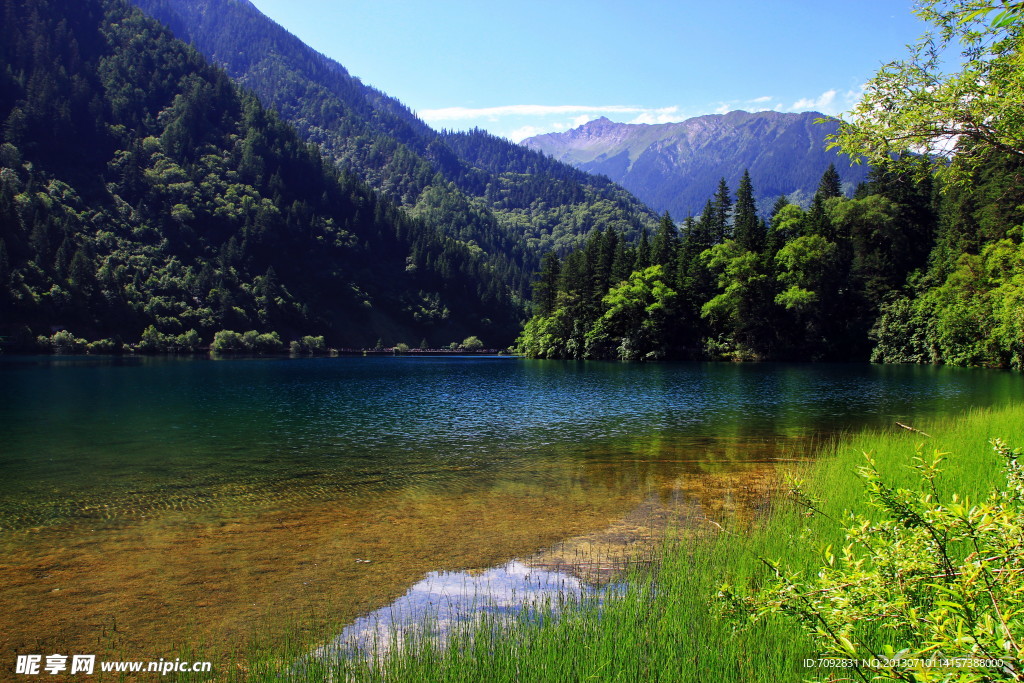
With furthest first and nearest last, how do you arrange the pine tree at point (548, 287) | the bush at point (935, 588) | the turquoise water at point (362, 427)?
the pine tree at point (548, 287)
the turquoise water at point (362, 427)
the bush at point (935, 588)

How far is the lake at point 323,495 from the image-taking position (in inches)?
397

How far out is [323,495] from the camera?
17500 mm

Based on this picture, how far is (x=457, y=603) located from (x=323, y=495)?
890cm

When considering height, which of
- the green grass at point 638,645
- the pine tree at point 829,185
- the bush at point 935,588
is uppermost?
the pine tree at point 829,185

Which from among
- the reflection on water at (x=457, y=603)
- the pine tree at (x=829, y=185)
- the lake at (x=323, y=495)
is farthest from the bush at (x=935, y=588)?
the pine tree at (x=829, y=185)

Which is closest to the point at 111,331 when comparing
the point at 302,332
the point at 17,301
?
the point at 17,301

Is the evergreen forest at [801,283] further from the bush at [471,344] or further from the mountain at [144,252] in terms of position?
the mountain at [144,252]

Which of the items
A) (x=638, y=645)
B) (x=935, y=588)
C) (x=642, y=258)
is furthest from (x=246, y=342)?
(x=935, y=588)

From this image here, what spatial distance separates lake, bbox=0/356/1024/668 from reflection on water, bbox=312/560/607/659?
0.18m

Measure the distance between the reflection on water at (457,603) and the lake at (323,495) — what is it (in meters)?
0.18

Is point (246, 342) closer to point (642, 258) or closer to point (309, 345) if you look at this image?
point (309, 345)

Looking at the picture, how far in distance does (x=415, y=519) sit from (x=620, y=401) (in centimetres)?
2865

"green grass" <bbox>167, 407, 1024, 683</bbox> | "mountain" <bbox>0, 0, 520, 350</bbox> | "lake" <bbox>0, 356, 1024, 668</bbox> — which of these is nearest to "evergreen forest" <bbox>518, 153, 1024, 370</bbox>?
"lake" <bbox>0, 356, 1024, 668</bbox>

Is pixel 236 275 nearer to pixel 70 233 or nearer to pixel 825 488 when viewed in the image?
pixel 70 233
